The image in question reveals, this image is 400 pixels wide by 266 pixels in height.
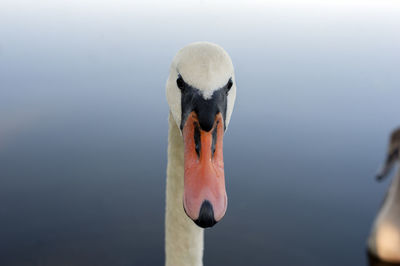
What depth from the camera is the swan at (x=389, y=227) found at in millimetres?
6168

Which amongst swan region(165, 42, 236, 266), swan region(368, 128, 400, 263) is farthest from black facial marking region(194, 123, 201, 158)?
swan region(368, 128, 400, 263)

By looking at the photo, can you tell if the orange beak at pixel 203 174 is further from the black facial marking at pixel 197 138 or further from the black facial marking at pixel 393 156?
the black facial marking at pixel 393 156

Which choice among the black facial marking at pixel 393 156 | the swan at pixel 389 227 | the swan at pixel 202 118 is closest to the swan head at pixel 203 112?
the swan at pixel 202 118

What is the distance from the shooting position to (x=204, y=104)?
6.24ft

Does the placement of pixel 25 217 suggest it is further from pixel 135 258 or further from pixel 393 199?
pixel 393 199

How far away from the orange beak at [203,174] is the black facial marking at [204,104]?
0.03m

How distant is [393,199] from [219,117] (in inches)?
225

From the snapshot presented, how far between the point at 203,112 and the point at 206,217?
0.56m

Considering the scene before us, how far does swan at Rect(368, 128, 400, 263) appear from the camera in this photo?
617 centimetres

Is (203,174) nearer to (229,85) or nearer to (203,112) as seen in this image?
(203,112)

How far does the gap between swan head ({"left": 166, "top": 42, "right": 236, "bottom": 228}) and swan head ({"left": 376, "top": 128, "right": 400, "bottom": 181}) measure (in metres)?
5.36

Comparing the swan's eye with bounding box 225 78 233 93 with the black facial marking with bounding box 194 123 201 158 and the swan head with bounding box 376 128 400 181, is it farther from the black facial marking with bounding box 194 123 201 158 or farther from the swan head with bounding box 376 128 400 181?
the swan head with bounding box 376 128 400 181

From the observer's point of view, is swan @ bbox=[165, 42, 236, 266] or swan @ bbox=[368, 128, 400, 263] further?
swan @ bbox=[368, 128, 400, 263]

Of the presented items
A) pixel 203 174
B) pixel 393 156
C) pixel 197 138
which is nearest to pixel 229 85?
pixel 197 138
